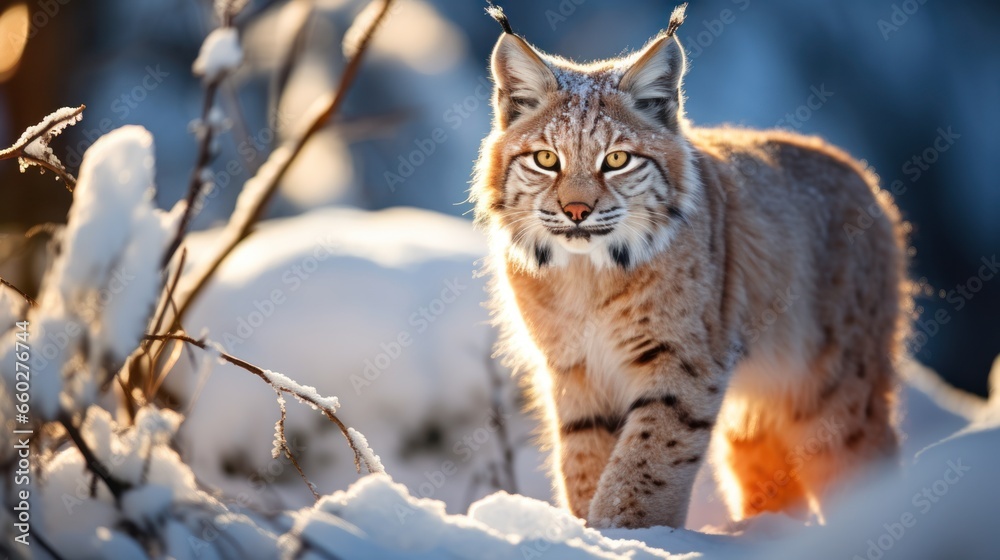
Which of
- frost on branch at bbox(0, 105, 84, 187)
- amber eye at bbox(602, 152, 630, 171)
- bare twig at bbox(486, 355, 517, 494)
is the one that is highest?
amber eye at bbox(602, 152, 630, 171)

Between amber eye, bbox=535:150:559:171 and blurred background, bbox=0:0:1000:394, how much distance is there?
6.53 m

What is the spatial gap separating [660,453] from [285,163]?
167 cm

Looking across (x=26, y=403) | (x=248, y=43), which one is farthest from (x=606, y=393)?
(x=248, y=43)

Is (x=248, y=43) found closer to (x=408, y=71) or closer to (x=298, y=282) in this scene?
(x=408, y=71)

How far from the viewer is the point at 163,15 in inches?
409

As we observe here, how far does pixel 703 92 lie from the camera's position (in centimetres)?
1179

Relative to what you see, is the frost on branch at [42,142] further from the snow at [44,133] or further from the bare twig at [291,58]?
the bare twig at [291,58]

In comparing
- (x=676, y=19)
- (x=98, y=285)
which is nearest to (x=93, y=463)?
(x=98, y=285)

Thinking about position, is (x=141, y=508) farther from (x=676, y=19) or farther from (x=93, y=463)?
(x=676, y=19)

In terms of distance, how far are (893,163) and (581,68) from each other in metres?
10.3

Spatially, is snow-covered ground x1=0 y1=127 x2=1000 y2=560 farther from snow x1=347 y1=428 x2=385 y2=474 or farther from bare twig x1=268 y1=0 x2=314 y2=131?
bare twig x1=268 y1=0 x2=314 y2=131

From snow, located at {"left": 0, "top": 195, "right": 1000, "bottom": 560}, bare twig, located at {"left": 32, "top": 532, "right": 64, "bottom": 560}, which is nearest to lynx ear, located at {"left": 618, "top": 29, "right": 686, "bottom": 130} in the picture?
snow, located at {"left": 0, "top": 195, "right": 1000, "bottom": 560}

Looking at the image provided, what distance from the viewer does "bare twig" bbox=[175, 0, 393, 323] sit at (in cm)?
329

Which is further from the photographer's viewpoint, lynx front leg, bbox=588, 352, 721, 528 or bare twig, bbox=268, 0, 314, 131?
bare twig, bbox=268, 0, 314, 131
